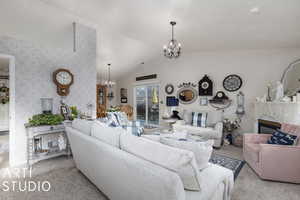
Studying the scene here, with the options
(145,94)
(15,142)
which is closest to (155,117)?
(145,94)

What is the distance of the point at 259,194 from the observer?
2102 mm

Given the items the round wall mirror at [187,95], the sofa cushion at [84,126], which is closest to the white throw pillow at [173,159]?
the sofa cushion at [84,126]

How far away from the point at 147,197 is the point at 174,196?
287 millimetres

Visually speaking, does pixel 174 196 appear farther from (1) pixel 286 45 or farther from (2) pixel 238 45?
(1) pixel 286 45

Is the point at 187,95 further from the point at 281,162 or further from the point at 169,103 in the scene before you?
the point at 281,162

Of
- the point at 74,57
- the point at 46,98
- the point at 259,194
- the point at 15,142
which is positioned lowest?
the point at 259,194

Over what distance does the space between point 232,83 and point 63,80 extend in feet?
15.3

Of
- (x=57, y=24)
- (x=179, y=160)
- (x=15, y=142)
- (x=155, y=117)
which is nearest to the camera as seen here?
(x=179, y=160)

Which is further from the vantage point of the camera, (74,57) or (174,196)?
(74,57)

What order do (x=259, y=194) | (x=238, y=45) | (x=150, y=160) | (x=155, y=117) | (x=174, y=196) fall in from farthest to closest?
(x=155, y=117) → (x=238, y=45) → (x=259, y=194) → (x=150, y=160) → (x=174, y=196)

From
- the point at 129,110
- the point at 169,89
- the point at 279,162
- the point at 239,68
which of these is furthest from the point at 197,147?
the point at 129,110

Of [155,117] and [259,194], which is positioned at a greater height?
[155,117]

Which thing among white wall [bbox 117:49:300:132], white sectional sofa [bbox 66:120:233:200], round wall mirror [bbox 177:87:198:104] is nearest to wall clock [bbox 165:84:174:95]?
white wall [bbox 117:49:300:132]

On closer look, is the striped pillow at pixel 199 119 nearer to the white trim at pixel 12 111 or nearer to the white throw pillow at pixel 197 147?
the white throw pillow at pixel 197 147
